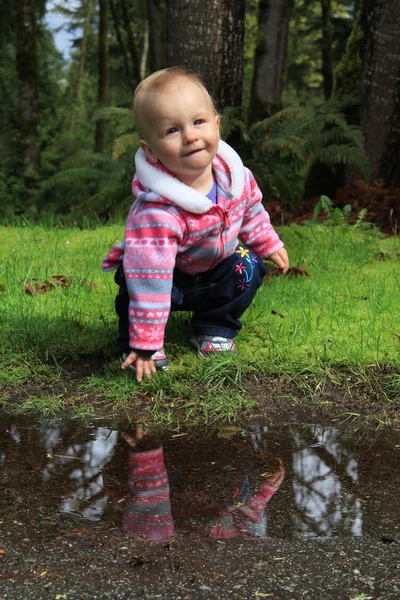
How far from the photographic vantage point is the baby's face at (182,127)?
3127 mm

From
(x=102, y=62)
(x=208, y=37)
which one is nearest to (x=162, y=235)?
(x=208, y=37)

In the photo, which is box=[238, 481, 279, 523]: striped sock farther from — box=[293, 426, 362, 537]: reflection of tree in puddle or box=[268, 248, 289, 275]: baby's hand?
box=[268, 248, 289, 275]: baby's hand

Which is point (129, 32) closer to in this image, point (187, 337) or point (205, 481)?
point (187, 337)

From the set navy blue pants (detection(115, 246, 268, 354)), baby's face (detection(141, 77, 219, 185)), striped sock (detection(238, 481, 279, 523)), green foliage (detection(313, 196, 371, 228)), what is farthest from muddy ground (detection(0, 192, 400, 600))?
green foliage (detection(313, 196, 371, 228))

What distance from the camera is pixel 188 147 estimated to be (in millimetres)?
3191

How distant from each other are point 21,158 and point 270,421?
621 inches

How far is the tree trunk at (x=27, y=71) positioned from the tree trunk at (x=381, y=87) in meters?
7.00

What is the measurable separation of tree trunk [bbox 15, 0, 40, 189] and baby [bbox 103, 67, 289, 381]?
10124 mm

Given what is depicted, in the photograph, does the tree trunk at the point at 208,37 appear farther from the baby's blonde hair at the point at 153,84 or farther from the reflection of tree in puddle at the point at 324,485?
the reflection of tree in puddle at the point at 324,485

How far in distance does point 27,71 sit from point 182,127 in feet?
34.9

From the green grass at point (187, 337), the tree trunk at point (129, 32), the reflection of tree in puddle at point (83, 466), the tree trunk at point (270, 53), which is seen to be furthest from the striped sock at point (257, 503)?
the tree trunk at point (129, 32)

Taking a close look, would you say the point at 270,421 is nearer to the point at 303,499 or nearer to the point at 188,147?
the point at 303,499

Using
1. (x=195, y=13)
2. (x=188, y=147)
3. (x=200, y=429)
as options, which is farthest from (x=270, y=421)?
(x=195, y=13)

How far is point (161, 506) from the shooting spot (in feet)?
7.77
